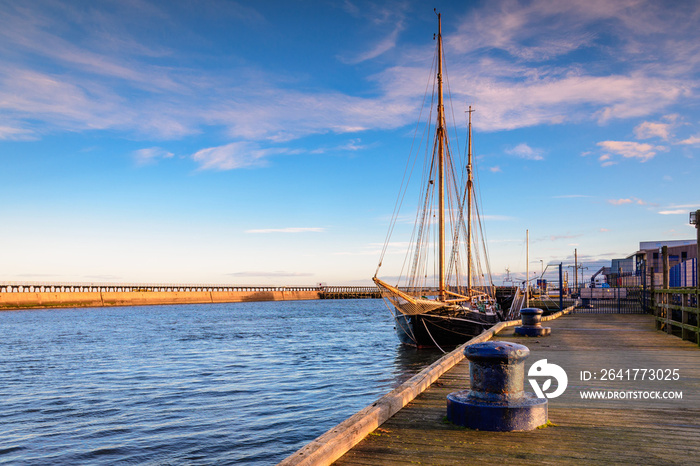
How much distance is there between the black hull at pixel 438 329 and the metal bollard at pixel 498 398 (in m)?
21.0

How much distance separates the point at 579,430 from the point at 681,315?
15605 millimetres

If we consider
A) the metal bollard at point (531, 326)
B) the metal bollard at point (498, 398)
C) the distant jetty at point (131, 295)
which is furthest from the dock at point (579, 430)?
the distant jetty at point (131, 295)

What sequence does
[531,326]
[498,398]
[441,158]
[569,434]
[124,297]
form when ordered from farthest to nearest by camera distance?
1. [124,297]
2. [441,158]
3. [531,326]
4. [498,398]
5. [569,434]

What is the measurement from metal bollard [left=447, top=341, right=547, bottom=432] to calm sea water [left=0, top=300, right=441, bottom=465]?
6.05 m

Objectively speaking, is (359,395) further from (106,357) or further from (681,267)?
(681,267)

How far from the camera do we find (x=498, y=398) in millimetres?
6367

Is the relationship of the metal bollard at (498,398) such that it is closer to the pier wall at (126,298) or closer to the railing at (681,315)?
the railing at (681,315)

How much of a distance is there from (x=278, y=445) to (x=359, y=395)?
229 inches

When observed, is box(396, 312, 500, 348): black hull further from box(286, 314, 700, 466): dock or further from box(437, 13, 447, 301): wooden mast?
box(286, 314, 700, 466): dock

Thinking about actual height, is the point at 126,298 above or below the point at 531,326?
below

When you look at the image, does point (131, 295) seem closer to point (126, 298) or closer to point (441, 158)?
point (126, 298)

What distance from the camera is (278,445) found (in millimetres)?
11930

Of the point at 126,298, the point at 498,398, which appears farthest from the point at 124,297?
the point at 498,398

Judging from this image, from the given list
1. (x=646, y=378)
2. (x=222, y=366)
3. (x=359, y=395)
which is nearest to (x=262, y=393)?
(x=359, y=395)
